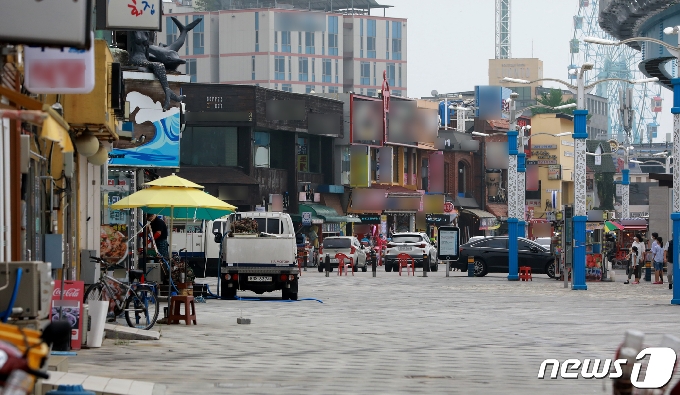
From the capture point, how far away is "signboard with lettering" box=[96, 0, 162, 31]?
24.3 metres

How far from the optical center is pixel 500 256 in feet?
166

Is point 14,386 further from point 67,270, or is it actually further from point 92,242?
point 92,242

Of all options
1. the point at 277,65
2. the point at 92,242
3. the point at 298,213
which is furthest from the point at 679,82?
the point at 277,65

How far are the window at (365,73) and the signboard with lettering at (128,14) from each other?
110 meters

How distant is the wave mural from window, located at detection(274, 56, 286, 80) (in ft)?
306

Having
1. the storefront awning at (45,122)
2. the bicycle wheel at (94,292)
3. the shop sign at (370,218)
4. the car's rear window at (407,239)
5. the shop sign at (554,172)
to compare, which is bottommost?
the car's rear window at (407,239)

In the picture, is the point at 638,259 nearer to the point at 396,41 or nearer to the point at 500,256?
the point at 500,256

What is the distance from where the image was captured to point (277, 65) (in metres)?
128

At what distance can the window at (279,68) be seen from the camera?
127m

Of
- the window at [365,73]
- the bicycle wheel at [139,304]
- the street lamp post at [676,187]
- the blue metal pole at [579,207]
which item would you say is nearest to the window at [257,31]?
the window at [365,73]

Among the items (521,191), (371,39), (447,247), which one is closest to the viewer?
(521,191)

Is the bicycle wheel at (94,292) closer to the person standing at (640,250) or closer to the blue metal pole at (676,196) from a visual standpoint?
the blue metal pole at (676,196)

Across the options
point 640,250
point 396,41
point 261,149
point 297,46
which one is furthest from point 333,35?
point 640,250

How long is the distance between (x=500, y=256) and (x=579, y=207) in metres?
11.3
